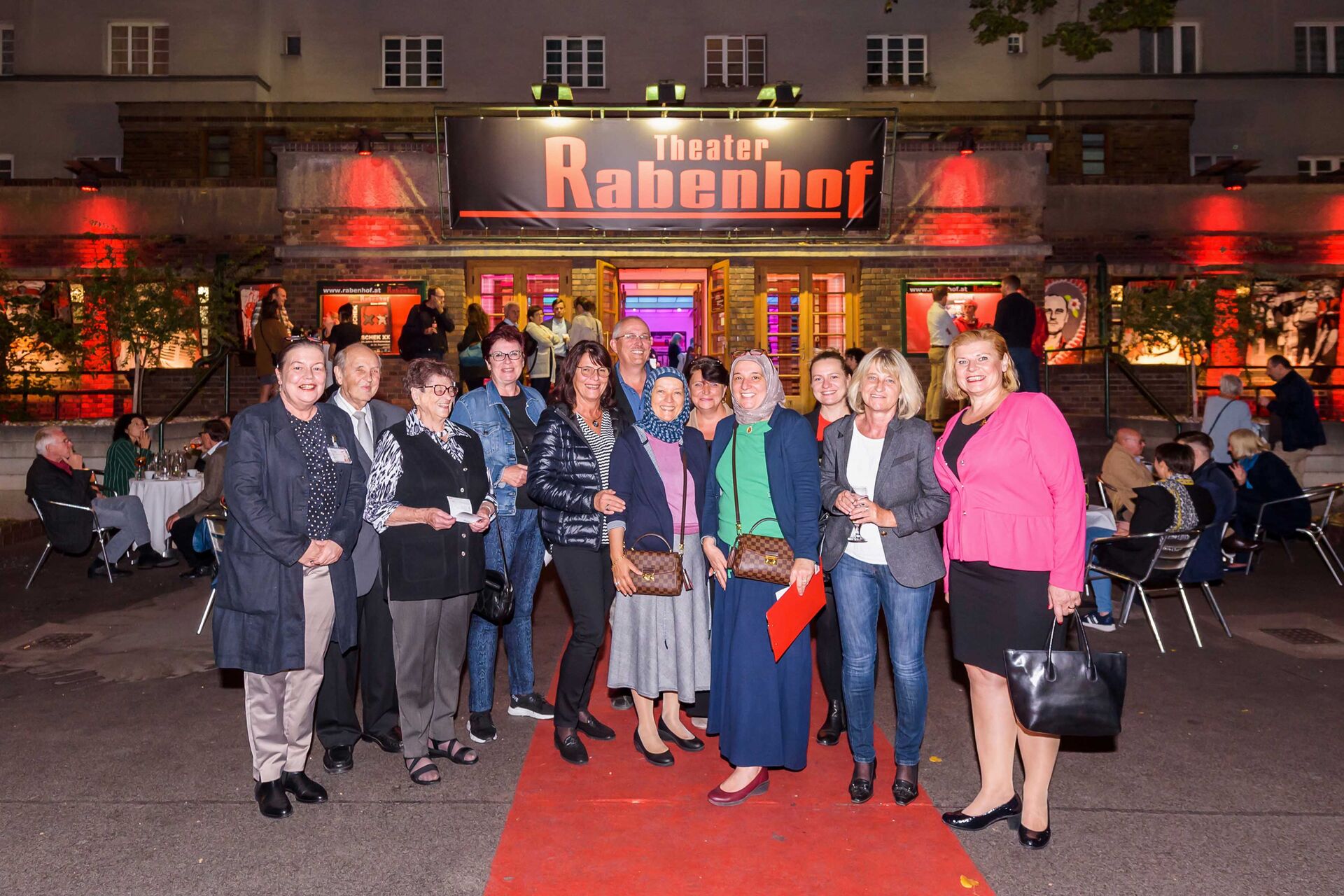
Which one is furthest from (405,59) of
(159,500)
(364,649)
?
(364,649)

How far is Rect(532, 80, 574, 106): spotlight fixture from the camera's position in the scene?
1578 centimetres

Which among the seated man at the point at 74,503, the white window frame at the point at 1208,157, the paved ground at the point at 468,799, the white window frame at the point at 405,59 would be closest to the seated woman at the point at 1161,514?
the paved ground at the point at 468,799

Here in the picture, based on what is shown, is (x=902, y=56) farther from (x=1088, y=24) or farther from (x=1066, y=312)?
(x=1066, y=312)

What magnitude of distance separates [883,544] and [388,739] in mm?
2659

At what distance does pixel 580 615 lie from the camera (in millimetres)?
5016

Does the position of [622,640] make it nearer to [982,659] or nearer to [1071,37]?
[982,659]

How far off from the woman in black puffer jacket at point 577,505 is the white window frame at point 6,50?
1015 inches

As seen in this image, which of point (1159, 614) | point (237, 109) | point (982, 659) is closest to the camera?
point (982, 659)

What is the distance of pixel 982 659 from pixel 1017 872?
78cm

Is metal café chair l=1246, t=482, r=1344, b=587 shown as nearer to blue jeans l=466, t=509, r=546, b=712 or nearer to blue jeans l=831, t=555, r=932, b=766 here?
blue jeans l=831, t=555, r=932, b=766

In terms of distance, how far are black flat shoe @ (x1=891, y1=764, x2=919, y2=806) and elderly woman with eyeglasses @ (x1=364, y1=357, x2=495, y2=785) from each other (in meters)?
2.00

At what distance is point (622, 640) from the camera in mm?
5016

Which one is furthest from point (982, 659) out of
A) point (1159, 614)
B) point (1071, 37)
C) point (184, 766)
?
point (1071, 37)

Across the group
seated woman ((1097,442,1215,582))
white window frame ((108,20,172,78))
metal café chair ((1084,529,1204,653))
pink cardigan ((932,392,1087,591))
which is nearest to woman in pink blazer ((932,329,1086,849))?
pink cardigan ((932,392,1087,591))
